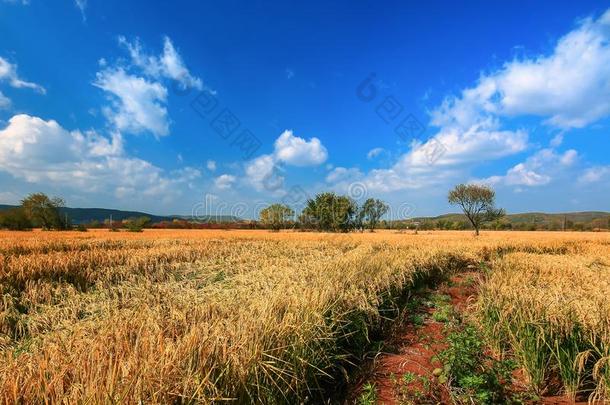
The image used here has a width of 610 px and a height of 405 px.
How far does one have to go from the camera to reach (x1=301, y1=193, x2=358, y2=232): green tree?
62.9 m

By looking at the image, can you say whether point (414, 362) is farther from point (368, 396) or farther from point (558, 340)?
point (558, 340)

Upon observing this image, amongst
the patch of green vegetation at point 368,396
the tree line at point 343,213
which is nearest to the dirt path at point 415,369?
the patch of green vegetation at point 368,396

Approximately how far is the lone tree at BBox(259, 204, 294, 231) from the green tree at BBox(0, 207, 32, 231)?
40860mm

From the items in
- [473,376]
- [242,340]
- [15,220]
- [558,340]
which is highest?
[15,220]

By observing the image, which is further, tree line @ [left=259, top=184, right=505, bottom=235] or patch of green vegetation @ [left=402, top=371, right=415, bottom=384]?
tree line @ [left=259, top=184, right=505, bottom=235]

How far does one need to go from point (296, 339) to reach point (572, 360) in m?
3.26

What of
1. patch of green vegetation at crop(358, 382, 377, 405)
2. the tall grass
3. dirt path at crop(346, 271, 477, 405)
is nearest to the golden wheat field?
the tall grass

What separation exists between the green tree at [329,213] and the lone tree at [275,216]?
6.36 metres

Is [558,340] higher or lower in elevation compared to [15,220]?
lower

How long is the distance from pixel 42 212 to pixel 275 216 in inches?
1607

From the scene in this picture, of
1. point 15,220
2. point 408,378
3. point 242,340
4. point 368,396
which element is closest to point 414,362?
point 408,378

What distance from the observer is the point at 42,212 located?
50281mm

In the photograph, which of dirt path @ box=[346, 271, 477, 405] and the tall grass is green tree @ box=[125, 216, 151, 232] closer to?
dirt path @ box=[346, 271, 477, 405]

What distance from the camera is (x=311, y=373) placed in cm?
352
